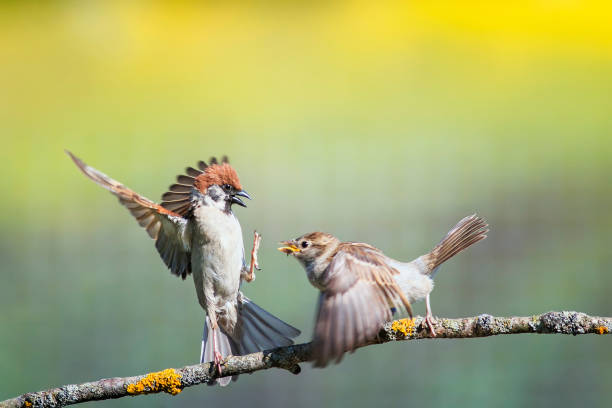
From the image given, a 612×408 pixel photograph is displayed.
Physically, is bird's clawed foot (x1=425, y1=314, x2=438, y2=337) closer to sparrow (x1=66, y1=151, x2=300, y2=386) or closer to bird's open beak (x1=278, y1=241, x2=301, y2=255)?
bird's open beak (x1=278, y1=241, x2=301, y2=255)

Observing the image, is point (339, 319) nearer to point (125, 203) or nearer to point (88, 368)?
point (125, 203)

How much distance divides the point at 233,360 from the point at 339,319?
443 mm

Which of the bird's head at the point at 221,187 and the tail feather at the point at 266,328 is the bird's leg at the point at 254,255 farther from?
the bird's head at the point at 221,187

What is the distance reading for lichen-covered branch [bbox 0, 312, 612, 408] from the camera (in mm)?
2143

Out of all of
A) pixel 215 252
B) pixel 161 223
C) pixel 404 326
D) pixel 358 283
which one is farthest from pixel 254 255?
pixel 404 326

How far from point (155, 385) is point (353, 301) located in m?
0.77

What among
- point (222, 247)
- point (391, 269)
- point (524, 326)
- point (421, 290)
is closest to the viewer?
point (524, 326)

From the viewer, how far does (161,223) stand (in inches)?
130

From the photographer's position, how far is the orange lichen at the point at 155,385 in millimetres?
2375

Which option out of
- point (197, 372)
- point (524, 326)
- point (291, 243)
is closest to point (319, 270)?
point (291, 243)

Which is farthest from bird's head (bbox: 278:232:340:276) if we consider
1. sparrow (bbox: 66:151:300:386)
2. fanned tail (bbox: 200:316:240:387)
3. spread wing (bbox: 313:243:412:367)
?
fanned tail (bbox: 200:316:240:387)

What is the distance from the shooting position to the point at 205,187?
3275 millimetres

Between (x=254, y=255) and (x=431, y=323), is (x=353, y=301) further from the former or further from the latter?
(x=254, y=255)

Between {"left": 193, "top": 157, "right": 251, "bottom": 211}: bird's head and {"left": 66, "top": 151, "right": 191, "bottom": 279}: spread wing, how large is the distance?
179mm
